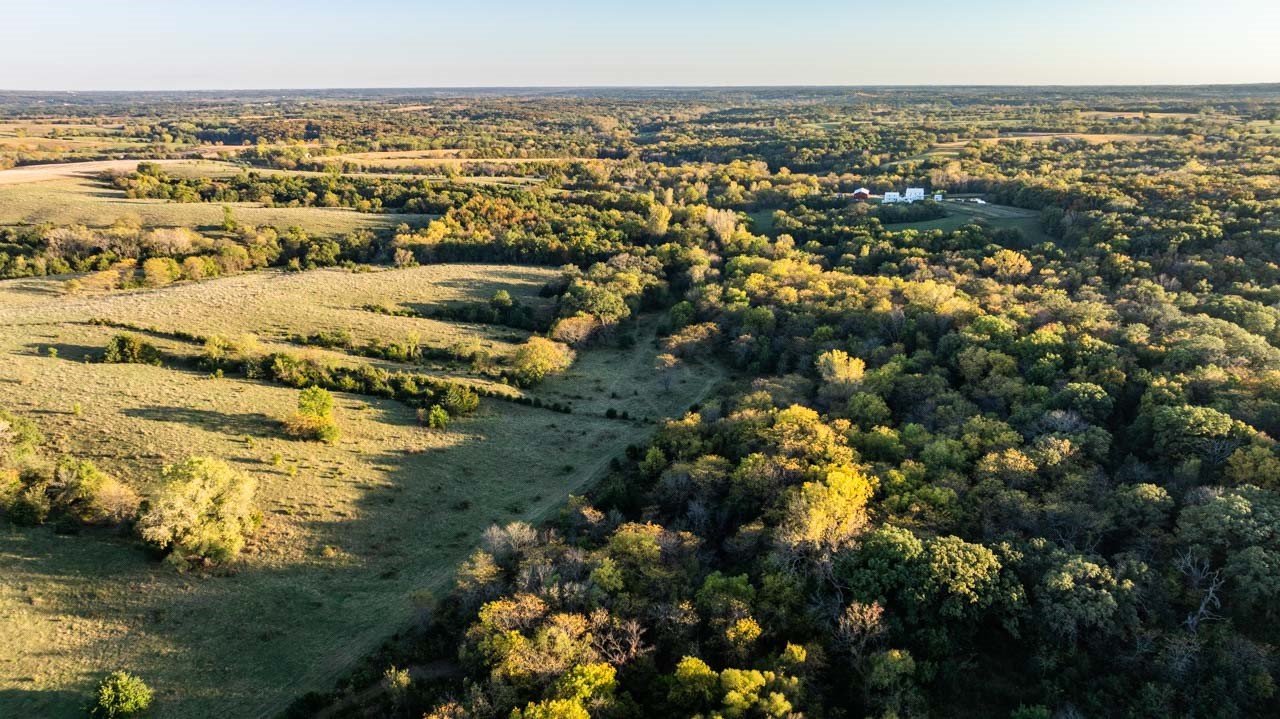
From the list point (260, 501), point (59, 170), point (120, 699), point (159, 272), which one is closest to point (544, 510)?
point (260, 501)

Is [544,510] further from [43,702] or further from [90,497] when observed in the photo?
[90,497]

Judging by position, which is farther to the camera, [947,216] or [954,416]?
[947,216]

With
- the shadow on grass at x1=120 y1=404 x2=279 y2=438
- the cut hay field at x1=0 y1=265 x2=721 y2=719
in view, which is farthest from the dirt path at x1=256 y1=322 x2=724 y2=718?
the shadow on grass at x1=120 y1=404 x2=279 y2=438

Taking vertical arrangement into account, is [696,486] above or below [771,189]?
below

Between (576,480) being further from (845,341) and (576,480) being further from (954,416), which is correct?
(845,341)

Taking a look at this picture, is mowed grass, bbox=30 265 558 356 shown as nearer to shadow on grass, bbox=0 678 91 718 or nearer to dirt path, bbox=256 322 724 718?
dirt path, bbox=256 322 724 718

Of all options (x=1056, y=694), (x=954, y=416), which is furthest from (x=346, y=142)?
(x=1056, y=694)

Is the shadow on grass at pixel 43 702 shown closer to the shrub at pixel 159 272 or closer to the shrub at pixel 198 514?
the shrub at pixel 198 514
